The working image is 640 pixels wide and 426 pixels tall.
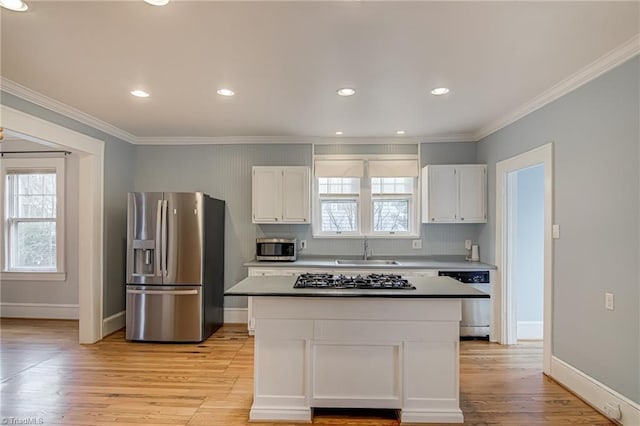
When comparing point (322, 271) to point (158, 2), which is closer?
point (158, 2)

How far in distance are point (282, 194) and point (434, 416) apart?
3.03m

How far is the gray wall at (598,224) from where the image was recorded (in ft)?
7.54

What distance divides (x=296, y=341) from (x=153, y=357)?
2.06 metres

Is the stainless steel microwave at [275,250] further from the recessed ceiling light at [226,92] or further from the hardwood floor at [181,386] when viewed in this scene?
the recessed ceiling light at [226,92]

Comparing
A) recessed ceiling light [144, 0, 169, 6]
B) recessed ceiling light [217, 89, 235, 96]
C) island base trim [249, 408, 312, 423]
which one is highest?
recessed ceiling light [144, 0, 169, 6]

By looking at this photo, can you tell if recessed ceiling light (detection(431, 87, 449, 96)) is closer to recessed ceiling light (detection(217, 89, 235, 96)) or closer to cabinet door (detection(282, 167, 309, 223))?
recessed ceiling light (detection(217, 89, 235, 96))

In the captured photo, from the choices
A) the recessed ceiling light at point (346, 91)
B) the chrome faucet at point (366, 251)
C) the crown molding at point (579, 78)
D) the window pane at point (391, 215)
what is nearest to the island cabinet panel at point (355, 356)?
the recessed ceiling light at point (346, 91)

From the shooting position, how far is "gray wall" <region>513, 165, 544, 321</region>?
4.23 metres

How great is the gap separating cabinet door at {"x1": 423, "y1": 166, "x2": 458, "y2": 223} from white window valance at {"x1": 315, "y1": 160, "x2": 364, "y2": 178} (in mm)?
929

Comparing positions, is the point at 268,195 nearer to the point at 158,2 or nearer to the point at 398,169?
the point at 398,169

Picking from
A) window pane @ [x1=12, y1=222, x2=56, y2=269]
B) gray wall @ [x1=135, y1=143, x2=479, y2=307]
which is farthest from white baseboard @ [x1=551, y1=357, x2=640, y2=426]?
window pane @ [x1=12, y1=222, x2=56, y2=269]

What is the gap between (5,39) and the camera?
2203 millimetres

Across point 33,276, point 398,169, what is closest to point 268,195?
point 398,169

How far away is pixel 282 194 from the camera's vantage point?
4.58m
